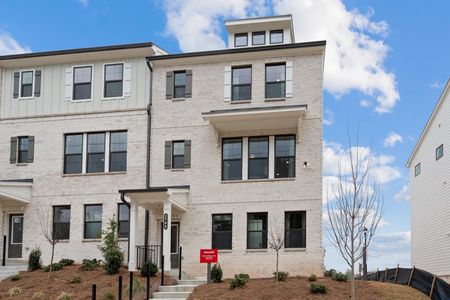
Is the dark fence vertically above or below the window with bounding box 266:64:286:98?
below

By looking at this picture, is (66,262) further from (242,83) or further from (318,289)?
(318,289)

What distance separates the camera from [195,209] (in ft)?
78.5

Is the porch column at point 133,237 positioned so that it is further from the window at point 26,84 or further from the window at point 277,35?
the window at point 277,35

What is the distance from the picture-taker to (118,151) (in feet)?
83.1

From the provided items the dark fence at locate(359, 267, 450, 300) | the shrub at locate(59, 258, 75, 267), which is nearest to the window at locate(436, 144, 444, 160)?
the dark fence at locate(359, 267, 450, 300)

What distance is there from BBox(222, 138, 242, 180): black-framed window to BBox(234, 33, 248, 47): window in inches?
292

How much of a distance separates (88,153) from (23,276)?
584 centimetres

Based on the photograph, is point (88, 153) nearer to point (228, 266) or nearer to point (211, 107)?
point (211, 107)

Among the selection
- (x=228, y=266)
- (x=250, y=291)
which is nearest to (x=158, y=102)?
(x=228, y=266)

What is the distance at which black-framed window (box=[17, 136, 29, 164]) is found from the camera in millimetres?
26453

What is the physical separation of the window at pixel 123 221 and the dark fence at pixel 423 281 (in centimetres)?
1112

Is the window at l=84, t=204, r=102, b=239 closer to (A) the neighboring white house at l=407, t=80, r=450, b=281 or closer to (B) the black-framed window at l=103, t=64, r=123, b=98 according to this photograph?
(B) the black-framed window at l=103, t=64, r=123, b=98

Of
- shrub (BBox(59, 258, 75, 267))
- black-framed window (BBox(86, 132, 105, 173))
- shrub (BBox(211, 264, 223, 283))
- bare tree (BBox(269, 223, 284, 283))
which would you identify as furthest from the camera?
black-framed window (BBox(86, 132, 105, 173))

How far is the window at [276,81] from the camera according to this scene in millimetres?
24094
